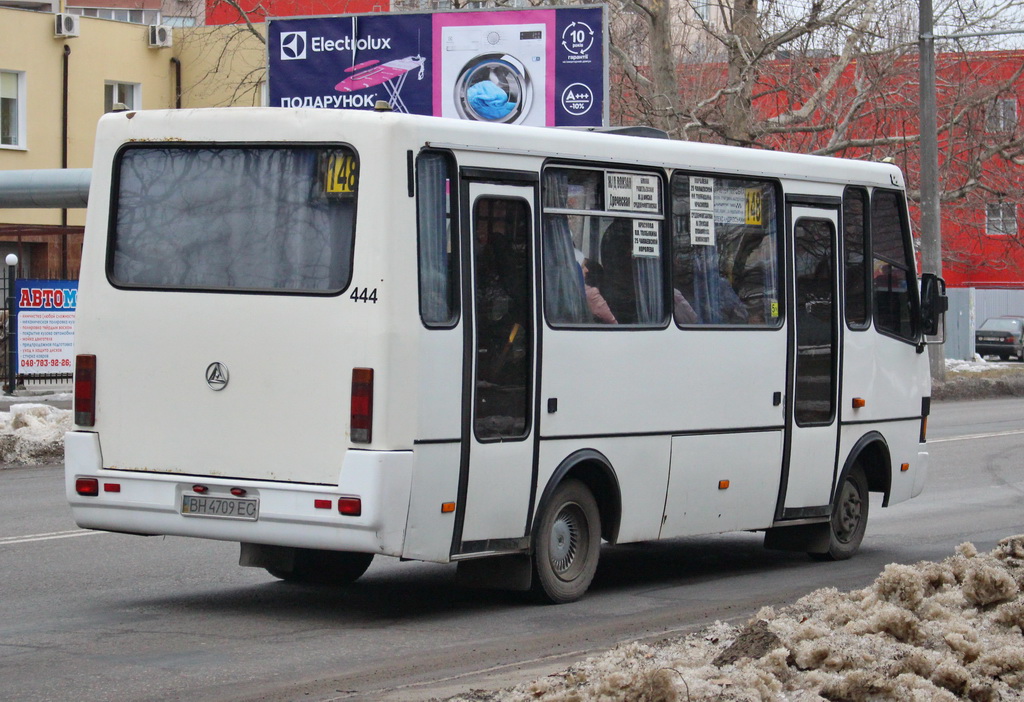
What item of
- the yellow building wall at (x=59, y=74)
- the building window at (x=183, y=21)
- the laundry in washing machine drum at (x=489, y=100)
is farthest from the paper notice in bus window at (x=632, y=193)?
the yellow building wall at (x=59, y=74)

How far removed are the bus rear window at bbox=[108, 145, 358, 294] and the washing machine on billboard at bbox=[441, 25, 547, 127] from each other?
14.4 m

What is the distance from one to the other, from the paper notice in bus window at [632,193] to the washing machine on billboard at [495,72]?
1319 cm

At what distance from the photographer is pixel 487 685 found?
20.9ft

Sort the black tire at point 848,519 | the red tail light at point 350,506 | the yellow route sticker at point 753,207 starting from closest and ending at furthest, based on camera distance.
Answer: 1. the red tail light at point 350,506
2. the yellow route sticker at point 753,207
3. the black tire at point 848,519

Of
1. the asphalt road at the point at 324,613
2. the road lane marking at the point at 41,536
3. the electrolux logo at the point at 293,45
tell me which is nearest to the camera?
the asphalt road at the point at 324,613

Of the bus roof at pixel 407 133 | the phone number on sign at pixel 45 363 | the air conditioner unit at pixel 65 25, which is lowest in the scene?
the phone number on sign at pixel 45 363

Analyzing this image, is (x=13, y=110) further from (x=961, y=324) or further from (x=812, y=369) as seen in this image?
(x=812, y=369)

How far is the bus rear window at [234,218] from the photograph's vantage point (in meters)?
7.89

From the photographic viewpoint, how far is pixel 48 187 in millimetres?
19609

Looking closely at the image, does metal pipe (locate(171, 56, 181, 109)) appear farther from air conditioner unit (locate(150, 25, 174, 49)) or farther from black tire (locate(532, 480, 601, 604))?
black tire (locate(532, 480, 601, 604))

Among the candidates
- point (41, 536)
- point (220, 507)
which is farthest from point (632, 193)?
point (41, 536)

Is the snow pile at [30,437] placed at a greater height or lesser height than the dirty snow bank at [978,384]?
lesser

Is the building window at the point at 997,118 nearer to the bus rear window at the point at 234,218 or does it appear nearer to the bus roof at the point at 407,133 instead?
the bus roof at the point at 407,133

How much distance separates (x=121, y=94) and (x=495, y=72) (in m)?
22.5
